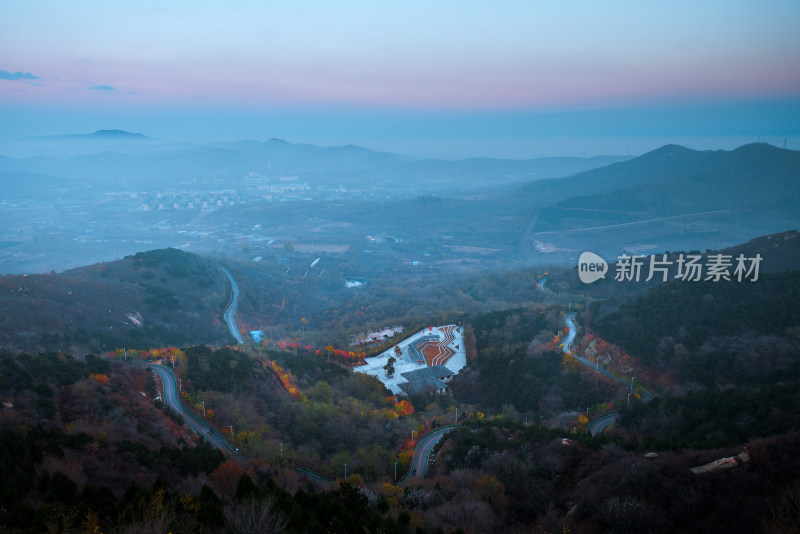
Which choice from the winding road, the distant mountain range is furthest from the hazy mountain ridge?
the distant mountain range

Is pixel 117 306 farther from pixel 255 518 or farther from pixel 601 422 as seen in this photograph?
pixel 601 422

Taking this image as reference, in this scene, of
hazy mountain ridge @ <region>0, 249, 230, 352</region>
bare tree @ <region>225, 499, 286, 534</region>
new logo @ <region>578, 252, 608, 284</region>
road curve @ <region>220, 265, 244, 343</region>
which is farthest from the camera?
new logo @ <region>578, 252, 608, 284</region>

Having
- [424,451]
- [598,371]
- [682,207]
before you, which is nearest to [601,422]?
[598,371]

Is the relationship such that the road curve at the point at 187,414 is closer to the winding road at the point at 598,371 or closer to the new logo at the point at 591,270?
the winding road at the point at 598,371

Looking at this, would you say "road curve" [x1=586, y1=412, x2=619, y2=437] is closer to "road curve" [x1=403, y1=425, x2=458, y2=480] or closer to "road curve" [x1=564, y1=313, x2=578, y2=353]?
"road curve" [x1=403, y1=425, x2=458, y2=480]

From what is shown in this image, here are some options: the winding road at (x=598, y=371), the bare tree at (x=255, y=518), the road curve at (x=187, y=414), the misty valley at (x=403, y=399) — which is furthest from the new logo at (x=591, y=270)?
the bare tree at (x=255, y=518)

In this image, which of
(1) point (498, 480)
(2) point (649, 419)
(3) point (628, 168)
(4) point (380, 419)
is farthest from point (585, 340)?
(3) point (628, 168)
